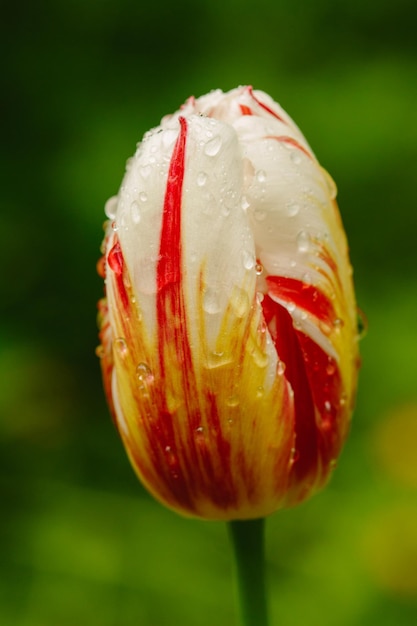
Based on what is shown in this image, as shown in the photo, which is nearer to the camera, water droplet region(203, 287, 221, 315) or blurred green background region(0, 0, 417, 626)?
water droplet region(203, 287, 221, 315)

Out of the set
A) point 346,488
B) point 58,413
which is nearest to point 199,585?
point 346,488

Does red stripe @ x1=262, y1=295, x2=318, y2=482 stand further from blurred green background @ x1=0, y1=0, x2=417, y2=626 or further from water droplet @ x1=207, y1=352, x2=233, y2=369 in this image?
blurred green background @ x1=0, y1=0, x2=417, y2=626

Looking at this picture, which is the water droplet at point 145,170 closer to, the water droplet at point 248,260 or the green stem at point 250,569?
the water droplet at point 248,260

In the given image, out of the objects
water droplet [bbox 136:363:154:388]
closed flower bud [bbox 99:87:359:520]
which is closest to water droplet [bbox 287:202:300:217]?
closed flower bud [bbox 99:87:359:520]

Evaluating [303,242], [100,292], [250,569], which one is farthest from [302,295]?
[100,292]

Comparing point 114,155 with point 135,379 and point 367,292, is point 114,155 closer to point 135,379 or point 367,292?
point 367,292

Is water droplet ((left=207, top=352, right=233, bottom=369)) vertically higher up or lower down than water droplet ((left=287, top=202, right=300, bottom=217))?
lower down

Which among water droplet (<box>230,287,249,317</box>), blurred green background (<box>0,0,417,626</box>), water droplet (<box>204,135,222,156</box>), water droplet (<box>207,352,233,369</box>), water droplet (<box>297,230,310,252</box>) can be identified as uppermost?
water droplet (<box>204,135,222,156</box>)
